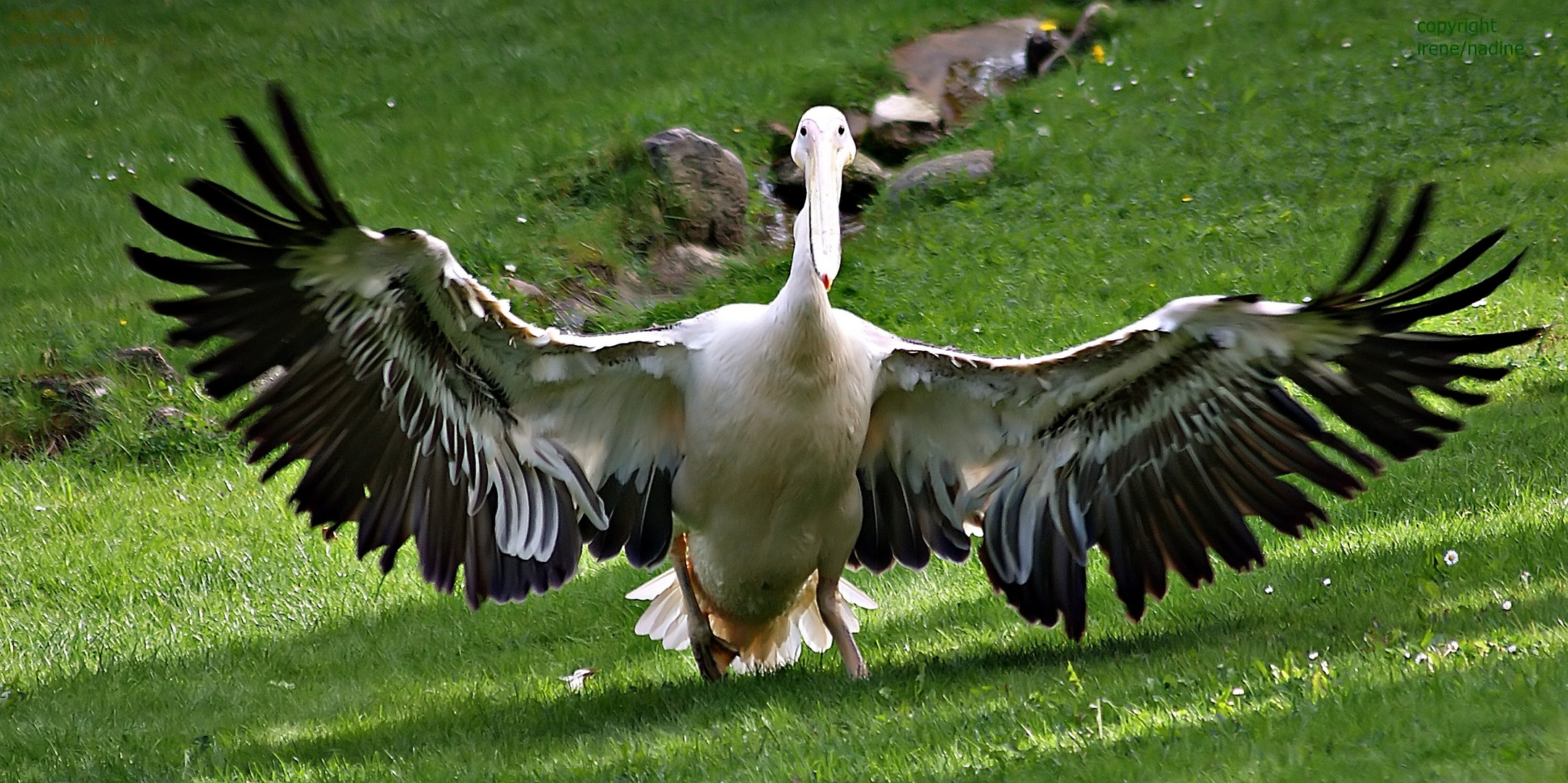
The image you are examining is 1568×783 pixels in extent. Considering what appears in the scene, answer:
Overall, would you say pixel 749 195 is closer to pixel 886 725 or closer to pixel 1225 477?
pixel 1225 477

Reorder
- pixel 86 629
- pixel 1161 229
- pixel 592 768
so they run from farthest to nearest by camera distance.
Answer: pixel 1161 229 < pixel 86 629 < pixel 592 768

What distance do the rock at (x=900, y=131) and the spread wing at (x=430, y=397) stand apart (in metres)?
9.68

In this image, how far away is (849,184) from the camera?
14.8 m

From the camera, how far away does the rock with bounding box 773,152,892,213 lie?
14617 mm

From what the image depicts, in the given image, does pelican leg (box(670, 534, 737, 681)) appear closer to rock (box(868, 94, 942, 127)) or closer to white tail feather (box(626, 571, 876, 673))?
white tail feather (box(626, 571, 876, 673))

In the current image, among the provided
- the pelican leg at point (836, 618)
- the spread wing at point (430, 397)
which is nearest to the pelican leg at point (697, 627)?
the spread wing at point (430, 397)

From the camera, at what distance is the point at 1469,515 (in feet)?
23.6

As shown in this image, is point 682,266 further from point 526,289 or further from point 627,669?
point 627,669

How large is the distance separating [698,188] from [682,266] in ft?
2.62

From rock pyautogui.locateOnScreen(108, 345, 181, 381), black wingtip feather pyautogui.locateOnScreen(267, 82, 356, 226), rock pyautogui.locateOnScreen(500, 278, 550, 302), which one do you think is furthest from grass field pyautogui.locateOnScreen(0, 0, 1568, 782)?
black wingtip feather pyautogui.locateOnScreen(267, 82, 356, 226)

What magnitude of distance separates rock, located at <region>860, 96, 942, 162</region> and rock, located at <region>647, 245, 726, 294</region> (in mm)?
2862

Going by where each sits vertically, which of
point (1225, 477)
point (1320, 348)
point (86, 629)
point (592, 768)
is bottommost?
point (86, 629)

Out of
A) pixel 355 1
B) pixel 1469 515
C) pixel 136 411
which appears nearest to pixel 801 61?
pixel 355 1

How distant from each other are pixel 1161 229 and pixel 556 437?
7.99 meters
